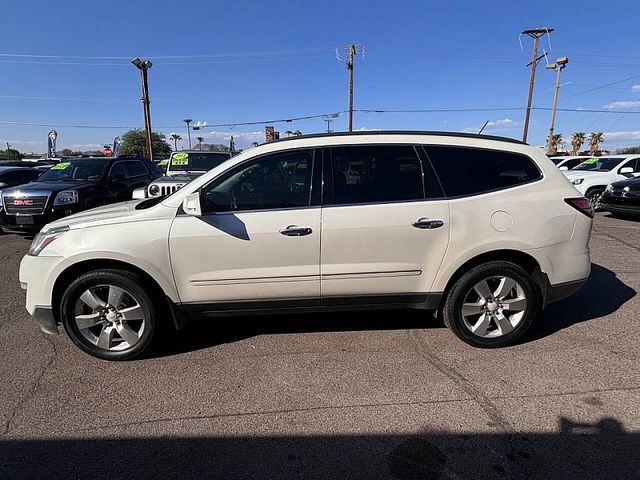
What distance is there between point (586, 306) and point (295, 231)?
3465 mm

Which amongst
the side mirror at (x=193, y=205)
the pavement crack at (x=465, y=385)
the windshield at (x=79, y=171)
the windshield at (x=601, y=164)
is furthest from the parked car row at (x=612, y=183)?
the windshield at (x=79, y=171)

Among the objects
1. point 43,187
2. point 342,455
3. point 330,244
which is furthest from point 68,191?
point 342,455

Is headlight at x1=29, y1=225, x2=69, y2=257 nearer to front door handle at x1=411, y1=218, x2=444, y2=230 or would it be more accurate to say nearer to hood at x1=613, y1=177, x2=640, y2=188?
front door handle at x1=411, y1=218, x2=444, y2=230

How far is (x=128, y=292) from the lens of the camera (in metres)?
3.30

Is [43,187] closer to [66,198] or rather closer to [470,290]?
[66,198]

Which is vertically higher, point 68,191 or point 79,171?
point 79,171

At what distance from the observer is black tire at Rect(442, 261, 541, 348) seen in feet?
11.4

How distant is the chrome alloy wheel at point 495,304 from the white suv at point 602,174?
396 inches

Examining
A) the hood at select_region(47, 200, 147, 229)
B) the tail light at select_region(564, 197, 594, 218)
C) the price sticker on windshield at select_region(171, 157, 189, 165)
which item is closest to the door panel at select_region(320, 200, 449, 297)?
the tail light at select_region(564, 197, 594, 218)

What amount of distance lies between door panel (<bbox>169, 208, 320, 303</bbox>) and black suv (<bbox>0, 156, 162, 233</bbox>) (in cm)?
595

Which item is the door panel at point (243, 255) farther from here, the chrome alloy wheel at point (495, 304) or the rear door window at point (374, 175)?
the chrome alloy wheel at point (495, 304)

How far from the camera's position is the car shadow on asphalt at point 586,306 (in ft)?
13.1

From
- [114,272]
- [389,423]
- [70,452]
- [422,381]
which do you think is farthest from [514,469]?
[114,272]

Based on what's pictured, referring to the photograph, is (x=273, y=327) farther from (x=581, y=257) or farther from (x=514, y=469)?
(x=581, y=257)
